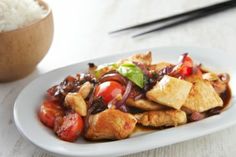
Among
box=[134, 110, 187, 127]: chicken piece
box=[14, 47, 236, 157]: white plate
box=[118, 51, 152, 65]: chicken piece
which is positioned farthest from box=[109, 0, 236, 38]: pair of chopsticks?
box=[134, 110, 187, 127]: chicken piece

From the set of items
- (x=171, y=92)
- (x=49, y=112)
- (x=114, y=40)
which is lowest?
(x=114, y=40)

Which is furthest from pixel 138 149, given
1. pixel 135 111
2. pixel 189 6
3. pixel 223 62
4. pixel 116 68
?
pixel 189 6

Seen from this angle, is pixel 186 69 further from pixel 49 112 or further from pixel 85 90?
pixel 49 112

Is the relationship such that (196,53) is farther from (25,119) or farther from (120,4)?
(120,4)

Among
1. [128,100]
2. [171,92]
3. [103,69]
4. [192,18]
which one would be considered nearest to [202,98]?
[171,92]

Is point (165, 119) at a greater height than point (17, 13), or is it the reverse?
point (17, 13)

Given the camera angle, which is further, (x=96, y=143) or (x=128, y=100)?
(x=128, y=100)

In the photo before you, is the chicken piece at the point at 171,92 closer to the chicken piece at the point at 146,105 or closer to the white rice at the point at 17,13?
the chicken piece at the point at 146,105
